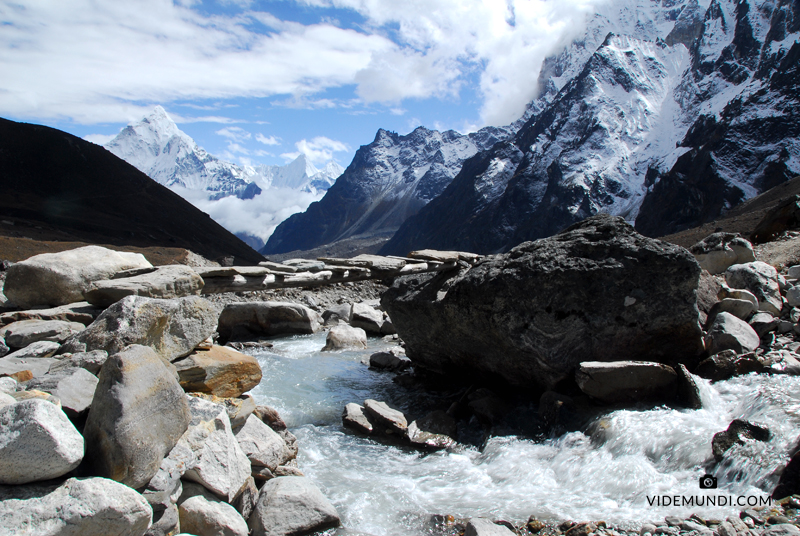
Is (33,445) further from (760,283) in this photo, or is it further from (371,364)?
(760,283)

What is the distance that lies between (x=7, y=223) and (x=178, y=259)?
25.9m

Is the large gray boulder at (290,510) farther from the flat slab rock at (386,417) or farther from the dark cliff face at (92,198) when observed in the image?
the dark cliff face at (92,198)

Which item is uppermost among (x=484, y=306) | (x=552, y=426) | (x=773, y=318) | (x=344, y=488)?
(x=773, y=318)

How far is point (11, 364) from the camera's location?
15.4ft

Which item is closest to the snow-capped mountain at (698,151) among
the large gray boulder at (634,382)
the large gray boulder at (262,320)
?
the large gray boulder at (262,320)

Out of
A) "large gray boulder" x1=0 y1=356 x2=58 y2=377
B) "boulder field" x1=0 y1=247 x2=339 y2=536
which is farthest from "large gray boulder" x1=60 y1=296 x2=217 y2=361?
"large gray boulder" x1=0 y1=356 x2=58 y2=377

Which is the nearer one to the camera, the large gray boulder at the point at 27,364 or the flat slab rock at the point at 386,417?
the large gray boulder at the point at 27,364

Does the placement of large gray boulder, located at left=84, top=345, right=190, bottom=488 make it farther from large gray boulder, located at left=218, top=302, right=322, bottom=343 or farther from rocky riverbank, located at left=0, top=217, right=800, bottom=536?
large gray boulder, located at left=218, top=302, right=322, bottom=343

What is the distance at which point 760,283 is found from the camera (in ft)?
34.4

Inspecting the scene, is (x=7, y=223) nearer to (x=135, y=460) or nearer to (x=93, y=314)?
(x=93, y=314)

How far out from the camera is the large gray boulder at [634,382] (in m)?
7.14

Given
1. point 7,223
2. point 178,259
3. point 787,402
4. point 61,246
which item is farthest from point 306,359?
point 7,223

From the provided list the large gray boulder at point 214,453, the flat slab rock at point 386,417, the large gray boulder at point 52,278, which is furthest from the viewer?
the flat slab rock at point 386,417

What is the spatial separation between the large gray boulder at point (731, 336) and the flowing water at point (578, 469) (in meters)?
1.03
